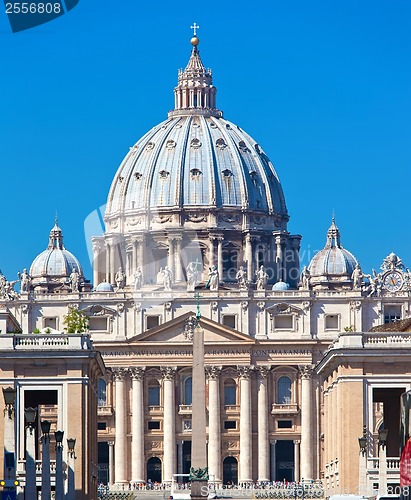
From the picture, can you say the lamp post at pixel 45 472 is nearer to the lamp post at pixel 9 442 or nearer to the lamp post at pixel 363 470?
Result: the lamp post at pixel 9 442

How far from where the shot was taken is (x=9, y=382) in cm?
13075

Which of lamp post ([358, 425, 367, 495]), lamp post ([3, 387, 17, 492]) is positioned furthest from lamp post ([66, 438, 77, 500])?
lamp post ([3, 387, 17, 492])

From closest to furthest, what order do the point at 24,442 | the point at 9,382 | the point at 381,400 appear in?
the point at 24,442
the point at 9,382
the point at 381,400

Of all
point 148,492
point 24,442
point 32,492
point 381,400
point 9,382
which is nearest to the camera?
point 32,492

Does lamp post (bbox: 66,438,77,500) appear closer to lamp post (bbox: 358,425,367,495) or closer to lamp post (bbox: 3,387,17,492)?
lamp post (bbox: 358,425,367,495)

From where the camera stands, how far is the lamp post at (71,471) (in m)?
123

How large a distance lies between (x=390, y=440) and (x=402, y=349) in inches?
204

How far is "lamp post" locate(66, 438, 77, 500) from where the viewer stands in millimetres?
122812

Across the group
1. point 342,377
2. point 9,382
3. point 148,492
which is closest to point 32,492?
point 9,382

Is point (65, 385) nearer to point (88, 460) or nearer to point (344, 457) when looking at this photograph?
point (88, 460)

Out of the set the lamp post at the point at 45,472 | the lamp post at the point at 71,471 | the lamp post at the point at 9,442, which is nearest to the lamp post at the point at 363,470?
the lamp post at the point at 71,471

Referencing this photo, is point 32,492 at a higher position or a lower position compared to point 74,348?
lower

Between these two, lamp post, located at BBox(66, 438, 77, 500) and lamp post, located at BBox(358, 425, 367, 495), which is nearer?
lamp post, located at BBox(66, 438, 77, 500)

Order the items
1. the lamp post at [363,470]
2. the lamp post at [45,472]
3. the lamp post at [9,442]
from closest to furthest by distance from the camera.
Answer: the lamp post at [9,442] < the lamp post at [45,472] < the lamp post at [363,470]
